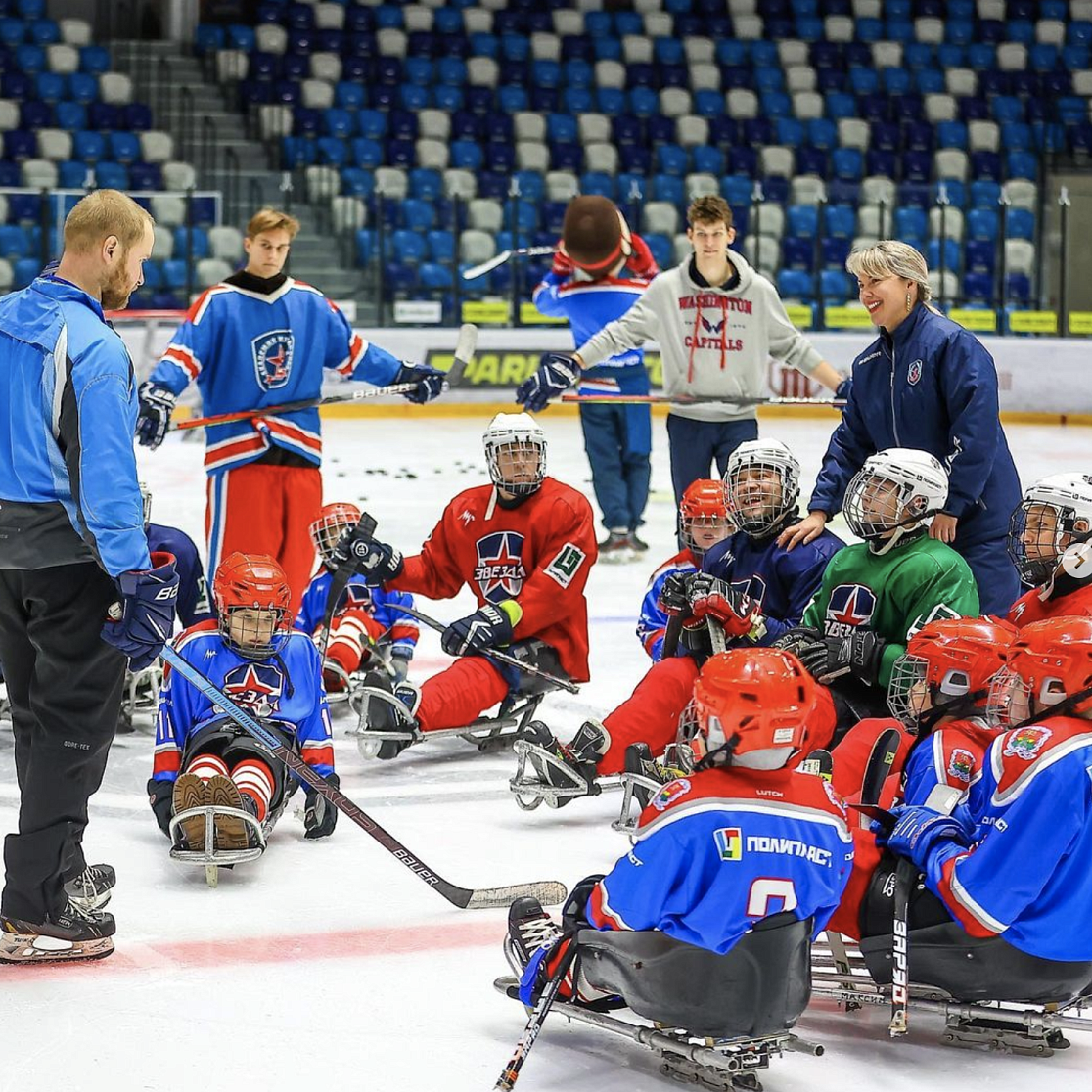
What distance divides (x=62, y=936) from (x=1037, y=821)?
5.58ft

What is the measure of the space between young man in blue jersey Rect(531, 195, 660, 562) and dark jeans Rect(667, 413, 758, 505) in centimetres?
132

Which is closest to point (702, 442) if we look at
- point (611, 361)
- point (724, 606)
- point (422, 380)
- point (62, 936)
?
point (422, 380)

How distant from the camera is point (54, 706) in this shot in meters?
3.12

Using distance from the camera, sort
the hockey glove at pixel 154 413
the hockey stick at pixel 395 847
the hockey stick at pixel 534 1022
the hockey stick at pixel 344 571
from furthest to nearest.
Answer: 1. the hockey glove at pixel 154 413
2. the hockey stick at pixel 344 571
3. the hockey stick at pixel 395 847
4. the hockey stick at pixel 534 1022

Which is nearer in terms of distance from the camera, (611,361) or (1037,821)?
(1037,821)

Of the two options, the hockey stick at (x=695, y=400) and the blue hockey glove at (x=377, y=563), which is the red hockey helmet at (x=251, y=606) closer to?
the blue hockey glove at (x=377, y=563)

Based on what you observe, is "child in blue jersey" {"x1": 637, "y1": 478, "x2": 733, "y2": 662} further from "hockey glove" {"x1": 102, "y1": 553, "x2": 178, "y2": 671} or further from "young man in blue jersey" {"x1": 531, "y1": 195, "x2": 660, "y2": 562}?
"young man in blue jersey" {"x1": 531, "y1": 195, "x2": 660, "y2": 562}

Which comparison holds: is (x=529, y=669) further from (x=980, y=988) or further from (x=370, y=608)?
(x=980, y=988)

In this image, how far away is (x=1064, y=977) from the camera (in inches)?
111

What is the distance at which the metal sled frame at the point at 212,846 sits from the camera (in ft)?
12.1

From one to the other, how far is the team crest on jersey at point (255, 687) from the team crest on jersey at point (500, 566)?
3.21 feet

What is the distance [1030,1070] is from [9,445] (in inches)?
76.3

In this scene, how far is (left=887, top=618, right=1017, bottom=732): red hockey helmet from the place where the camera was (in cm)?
315

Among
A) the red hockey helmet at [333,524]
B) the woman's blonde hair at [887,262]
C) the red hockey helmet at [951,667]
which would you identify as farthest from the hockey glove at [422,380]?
the red hockey helmet at [951,667]
